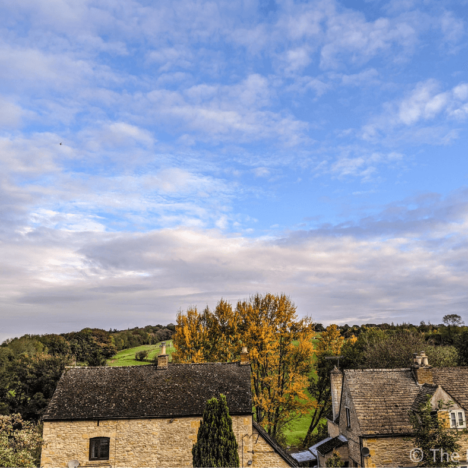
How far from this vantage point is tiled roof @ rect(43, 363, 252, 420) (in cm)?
2369

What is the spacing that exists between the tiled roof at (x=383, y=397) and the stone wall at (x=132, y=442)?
22.1ft

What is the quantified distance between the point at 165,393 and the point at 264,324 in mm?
15721

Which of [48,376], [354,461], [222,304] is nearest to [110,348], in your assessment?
[48,376]

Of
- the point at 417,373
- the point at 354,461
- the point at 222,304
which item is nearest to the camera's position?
the point at 354,461

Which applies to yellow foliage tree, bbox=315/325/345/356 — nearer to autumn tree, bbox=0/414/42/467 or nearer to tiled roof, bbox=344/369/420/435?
tiled roof, bbox=344/369/420/435

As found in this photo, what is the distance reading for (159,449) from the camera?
23.0 metres

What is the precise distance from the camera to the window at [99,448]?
23.0 meters

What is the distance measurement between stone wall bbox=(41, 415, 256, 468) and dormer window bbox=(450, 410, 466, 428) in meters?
11.7

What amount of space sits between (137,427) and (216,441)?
270 inches

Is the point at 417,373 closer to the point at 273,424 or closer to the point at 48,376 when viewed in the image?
the point at 273,424

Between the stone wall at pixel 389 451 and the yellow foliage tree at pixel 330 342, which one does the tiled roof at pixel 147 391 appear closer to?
the stone wall at pixel 389 451

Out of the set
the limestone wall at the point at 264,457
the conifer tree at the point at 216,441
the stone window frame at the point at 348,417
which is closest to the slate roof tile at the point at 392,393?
the stone window frame at the point at 348,417

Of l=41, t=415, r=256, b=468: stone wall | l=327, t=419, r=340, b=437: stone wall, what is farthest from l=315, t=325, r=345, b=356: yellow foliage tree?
l=41, t=415, r=256, b=468: stone wall

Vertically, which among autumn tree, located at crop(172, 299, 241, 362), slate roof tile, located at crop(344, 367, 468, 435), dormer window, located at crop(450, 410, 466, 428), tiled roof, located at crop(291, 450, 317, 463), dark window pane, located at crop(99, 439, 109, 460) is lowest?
tiled roof, located at crop(291, 450, 317, 463)
